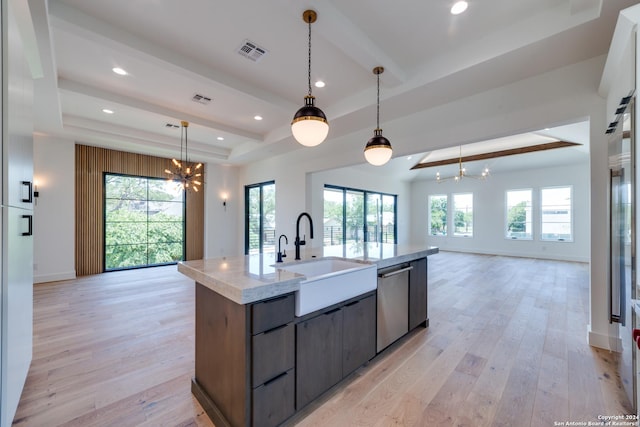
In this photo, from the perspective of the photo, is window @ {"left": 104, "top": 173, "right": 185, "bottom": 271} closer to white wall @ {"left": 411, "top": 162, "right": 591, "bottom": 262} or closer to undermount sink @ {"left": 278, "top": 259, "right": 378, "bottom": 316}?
undermount sink @ {"left": 278, "top": 259, "right": 378, "bottom": 316}

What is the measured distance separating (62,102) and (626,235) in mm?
6817

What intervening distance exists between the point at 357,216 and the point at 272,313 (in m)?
7.06

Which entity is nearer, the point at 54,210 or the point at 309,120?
the point at 309,120

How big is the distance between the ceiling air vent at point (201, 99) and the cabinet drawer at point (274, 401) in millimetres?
3888

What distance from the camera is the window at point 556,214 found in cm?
803

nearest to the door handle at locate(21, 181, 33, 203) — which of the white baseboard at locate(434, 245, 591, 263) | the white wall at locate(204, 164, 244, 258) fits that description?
the white wall at locate(204, 164, 244, 258)

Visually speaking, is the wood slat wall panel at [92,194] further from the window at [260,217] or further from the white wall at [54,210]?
the window at [260,217]

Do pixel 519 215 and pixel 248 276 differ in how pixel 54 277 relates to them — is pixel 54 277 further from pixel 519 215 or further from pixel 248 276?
pixel 519 215

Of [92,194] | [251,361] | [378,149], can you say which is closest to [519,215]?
[378,149]

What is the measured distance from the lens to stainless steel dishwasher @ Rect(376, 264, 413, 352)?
8.05 feet

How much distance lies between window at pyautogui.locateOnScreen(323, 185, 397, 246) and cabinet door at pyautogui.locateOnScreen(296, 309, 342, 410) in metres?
5.22

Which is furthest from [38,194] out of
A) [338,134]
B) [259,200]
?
[338,134]

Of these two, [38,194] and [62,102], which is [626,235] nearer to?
[62,102]

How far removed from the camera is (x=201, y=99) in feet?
13.3
